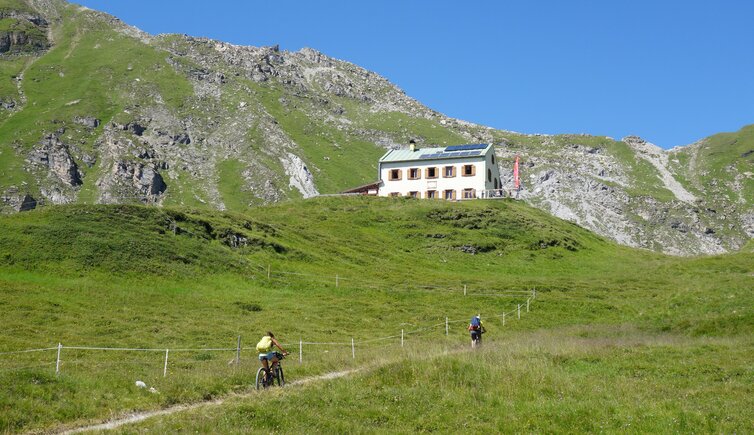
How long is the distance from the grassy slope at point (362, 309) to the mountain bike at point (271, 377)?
86 cm

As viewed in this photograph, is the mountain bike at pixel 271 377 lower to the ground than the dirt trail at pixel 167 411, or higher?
higher

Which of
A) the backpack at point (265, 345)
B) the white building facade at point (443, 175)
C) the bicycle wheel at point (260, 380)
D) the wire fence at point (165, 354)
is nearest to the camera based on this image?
the bicycle wheel at point (260, 380)

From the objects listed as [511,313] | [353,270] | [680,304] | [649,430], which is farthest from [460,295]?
[649,430]

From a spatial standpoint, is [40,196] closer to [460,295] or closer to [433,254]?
[433,254]

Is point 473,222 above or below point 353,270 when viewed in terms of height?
above

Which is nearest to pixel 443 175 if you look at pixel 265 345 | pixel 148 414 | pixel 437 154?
pixel 437 154

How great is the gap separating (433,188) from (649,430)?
97.8m

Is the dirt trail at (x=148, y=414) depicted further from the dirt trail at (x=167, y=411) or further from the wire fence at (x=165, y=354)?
the wire fence at (x=165, y=354)

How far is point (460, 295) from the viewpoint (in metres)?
60.3

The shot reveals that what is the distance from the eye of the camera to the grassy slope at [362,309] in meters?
21.2

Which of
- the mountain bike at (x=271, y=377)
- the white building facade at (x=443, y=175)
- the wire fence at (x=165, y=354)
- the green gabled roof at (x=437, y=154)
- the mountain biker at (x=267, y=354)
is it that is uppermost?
the green gabled roof at (x=437, y=154)

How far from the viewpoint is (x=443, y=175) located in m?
115

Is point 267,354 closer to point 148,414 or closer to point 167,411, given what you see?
point 167,411

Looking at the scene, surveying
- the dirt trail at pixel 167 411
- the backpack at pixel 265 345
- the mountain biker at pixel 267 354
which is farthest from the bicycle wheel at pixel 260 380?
the backpack at pixel 265 345
